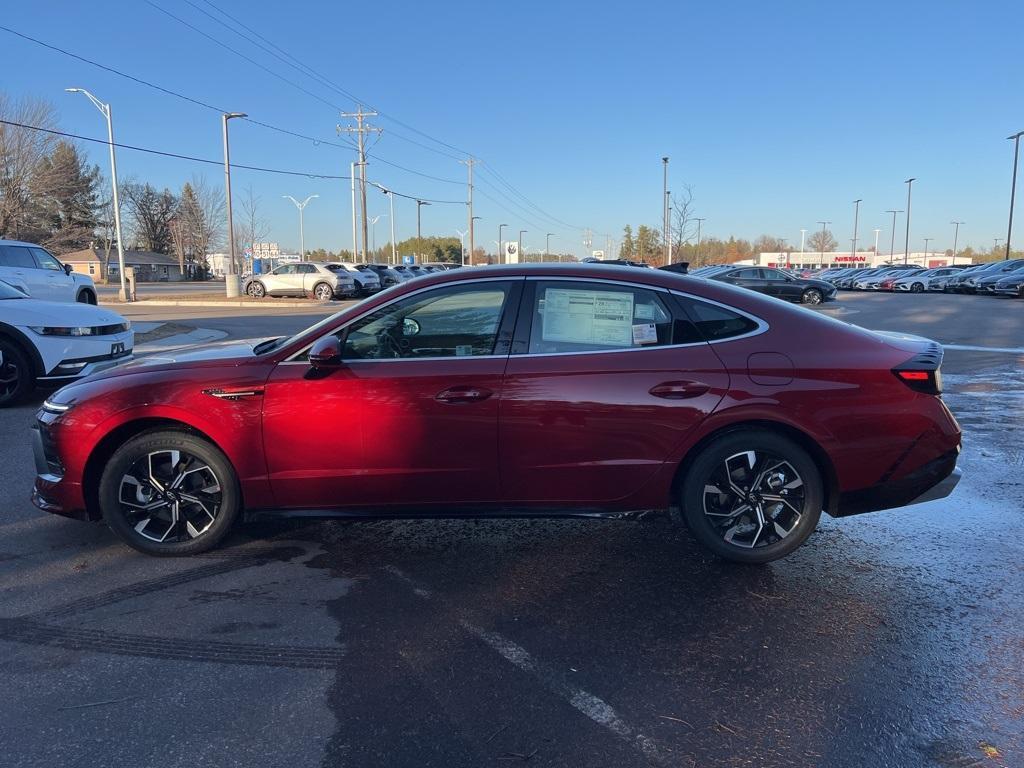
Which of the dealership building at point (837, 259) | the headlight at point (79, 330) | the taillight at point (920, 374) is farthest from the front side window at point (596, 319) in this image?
the dealership building at point (837, 259)

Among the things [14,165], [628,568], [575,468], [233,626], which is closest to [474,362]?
[575,468]

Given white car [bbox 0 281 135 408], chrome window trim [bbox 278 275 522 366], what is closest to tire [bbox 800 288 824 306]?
white car [bbox 0 281 135 408]

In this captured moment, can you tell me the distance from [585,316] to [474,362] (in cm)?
67

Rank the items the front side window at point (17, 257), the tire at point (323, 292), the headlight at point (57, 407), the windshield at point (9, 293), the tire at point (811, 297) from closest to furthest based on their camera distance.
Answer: the headlight at point (57, 407), the windshield at point (9, 293), the front side window at point (17, 257), the tire at point (811, 297), the tire at point (323, 292)

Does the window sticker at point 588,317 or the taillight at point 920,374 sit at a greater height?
the window sticker at point 588,317

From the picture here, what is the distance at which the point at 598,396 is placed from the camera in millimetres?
3703

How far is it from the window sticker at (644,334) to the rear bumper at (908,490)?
1.34 meters


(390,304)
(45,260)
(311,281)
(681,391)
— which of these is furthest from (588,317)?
(311,281)

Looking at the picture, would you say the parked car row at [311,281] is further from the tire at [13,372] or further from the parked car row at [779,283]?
the tire at [13,372]

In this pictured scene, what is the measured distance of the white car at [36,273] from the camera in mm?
13812

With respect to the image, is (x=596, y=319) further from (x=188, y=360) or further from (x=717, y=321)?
(x=188, y=360)

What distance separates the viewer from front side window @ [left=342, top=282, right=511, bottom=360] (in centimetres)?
388

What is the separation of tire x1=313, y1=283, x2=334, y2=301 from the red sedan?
28.3 m

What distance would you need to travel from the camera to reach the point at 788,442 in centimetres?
→ 377
